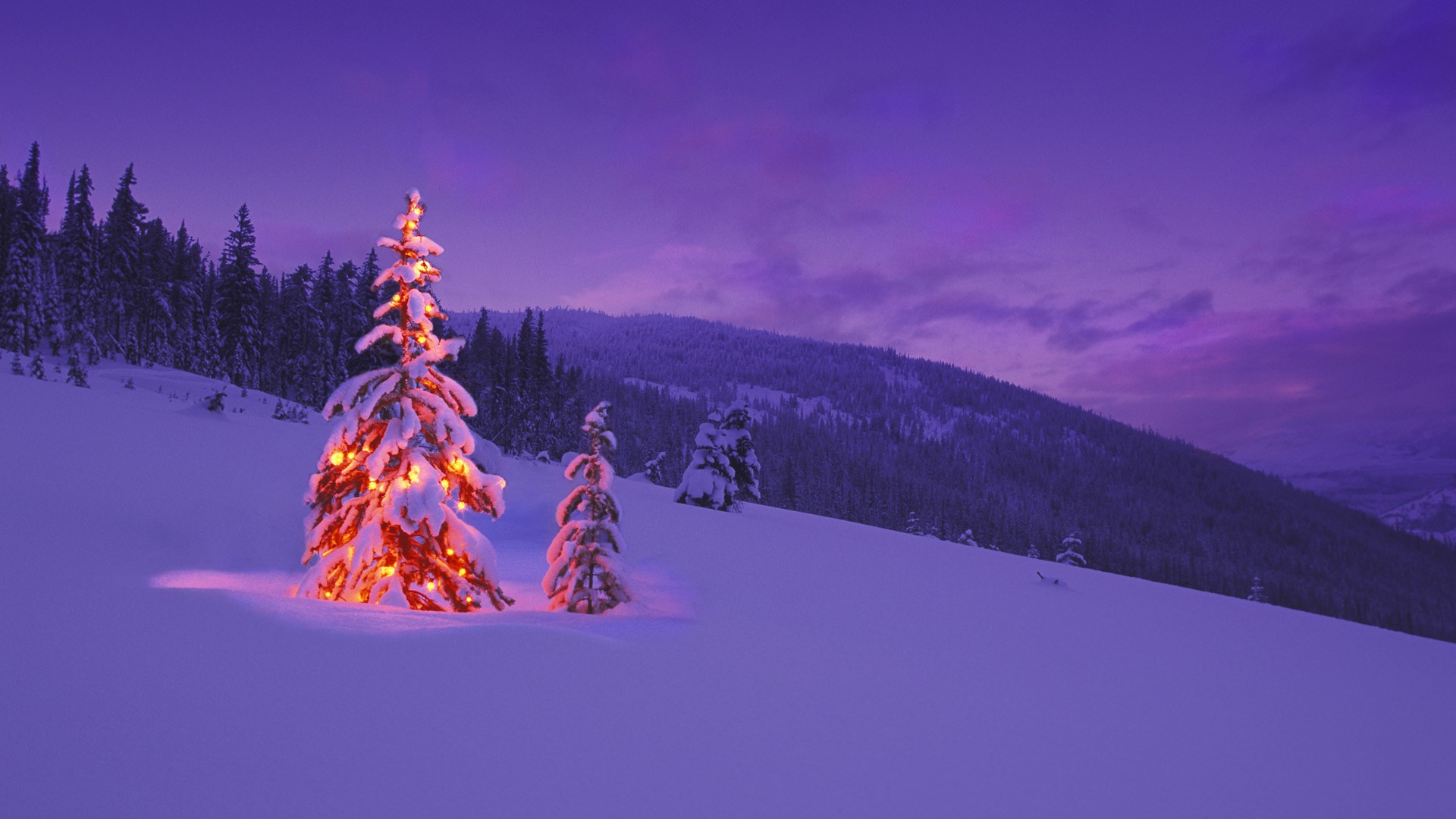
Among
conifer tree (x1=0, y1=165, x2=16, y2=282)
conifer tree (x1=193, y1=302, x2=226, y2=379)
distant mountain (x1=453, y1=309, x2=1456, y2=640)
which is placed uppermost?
conifer tree (x1=0, y1=165, x2=16, y2=282)

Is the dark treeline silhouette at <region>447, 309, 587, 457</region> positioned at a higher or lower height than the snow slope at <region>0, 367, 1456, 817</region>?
higher

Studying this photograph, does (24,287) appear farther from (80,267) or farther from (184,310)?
(184,310)

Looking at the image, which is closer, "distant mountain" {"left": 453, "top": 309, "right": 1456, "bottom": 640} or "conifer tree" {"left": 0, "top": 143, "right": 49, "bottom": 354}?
"conifer tree" {"left": 0, "top": 143, "right": 49, "bottom": 354}

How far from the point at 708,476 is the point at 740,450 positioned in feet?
11.8

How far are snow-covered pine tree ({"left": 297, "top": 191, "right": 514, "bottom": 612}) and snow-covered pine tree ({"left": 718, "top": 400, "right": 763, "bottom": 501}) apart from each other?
59.6 ft

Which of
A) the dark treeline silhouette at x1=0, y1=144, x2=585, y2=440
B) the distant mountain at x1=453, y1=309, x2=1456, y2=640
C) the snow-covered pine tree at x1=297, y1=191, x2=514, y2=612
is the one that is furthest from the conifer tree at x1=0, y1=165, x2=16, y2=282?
the distant mountain at x1=453, y1=309, x2=1456, y2=640

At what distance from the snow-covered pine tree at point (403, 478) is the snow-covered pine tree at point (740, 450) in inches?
716

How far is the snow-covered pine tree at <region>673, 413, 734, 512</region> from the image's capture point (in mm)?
22984

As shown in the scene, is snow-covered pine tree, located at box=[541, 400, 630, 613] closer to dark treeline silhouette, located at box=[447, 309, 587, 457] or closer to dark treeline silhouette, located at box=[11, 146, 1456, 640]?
dark treeline silhouette, located at box=[11, 146, 1456, 640]

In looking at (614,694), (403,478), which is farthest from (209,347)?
(614,694)

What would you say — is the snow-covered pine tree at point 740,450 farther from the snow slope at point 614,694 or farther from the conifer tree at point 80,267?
the conifer tree at point 80,267

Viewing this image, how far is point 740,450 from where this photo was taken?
1056 inches

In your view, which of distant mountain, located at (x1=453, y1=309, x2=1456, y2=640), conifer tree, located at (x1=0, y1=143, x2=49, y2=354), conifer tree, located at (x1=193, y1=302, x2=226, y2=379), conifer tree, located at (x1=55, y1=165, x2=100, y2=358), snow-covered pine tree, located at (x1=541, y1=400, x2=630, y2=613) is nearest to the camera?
snow-covered pine tree, located at (x1=541, y1=400, x2=630, y2=613)

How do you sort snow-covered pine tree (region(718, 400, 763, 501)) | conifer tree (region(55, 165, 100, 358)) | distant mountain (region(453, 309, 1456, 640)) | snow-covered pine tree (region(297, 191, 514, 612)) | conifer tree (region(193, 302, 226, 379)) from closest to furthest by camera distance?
snow-covered pine tree (region(297, 191, 514, 612))
snow-covered pine tree (region(718, 400, 763, 501))
conifer tree (region(55, 165, 100, 358))
conifer tree (region(193, 302, 226, 379))
distant mountain (region(453, 309, 1456, 640))
